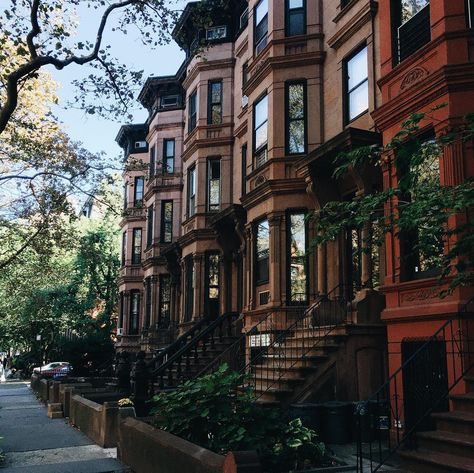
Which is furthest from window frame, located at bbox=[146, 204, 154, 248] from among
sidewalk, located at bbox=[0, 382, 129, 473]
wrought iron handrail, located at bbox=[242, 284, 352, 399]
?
wrought iron handrail, located at bbox=[242, 284, 352, 399]

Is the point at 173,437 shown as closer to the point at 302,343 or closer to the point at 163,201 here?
the point at 302,343

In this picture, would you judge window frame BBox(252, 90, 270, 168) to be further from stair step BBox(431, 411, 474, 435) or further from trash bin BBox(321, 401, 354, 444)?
stair step BBox(431, 411, 474, 435)

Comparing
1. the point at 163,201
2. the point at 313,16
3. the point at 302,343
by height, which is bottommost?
the point at 302,343

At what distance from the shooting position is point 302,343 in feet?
39.1

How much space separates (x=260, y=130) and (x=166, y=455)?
12.0 metres

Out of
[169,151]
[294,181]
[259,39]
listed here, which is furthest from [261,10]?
[169,151]

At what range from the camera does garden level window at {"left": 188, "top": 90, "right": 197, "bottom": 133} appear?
23.8 m

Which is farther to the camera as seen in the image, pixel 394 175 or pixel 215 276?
pixel 215 276

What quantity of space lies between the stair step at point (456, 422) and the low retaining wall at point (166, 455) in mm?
3243

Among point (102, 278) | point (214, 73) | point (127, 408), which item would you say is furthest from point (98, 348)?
point (127, 408)

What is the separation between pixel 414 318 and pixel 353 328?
1811 millimetres

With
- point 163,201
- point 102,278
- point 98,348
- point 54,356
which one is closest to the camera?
point 163,201

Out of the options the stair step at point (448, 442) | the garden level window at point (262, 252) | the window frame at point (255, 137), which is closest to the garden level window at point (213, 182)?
the window frame at point (255, 137)

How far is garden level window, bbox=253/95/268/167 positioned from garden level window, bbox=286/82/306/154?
38.6 inches
